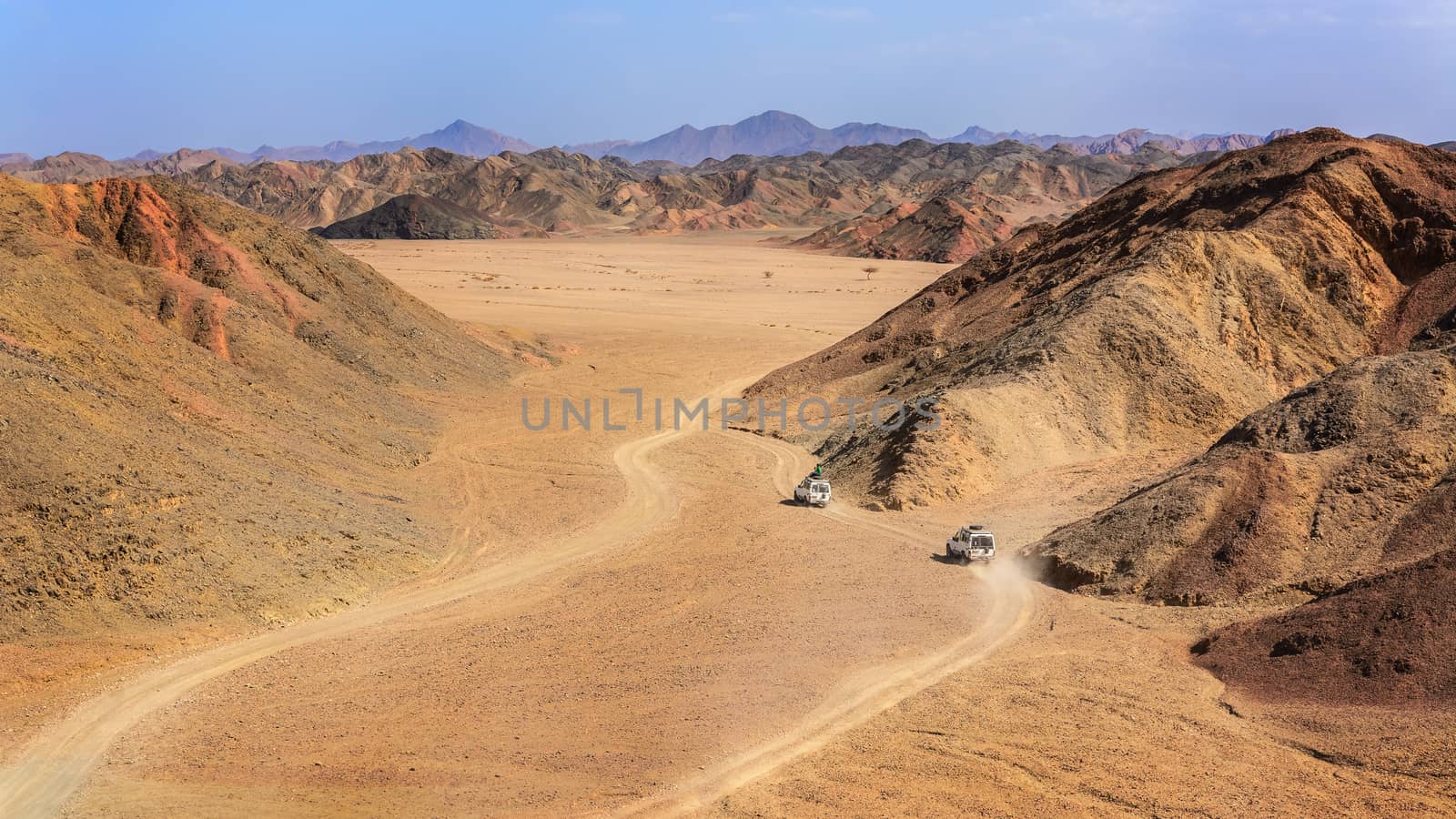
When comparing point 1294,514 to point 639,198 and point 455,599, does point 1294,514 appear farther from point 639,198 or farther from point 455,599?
point 639,198

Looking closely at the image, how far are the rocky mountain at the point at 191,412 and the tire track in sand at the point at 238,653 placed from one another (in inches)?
38.2

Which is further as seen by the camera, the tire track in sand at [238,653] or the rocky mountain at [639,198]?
the rocky mountain at [639,198]

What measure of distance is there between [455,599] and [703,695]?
7.41 meters

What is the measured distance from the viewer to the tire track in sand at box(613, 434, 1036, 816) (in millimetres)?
14047

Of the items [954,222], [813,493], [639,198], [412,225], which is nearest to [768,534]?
[813,493]

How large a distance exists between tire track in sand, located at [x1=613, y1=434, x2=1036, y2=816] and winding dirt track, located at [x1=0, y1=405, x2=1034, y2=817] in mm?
17

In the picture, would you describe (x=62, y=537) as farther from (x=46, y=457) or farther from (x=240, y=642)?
(x=240, y=642)

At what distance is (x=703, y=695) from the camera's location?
1689cm

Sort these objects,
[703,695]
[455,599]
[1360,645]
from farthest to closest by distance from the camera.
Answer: [455,599]
[703,695]
[1360,645]

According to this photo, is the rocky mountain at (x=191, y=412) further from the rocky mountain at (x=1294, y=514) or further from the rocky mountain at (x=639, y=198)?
the rocky mountain at (x=639, y=198)

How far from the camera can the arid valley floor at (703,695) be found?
13961mm

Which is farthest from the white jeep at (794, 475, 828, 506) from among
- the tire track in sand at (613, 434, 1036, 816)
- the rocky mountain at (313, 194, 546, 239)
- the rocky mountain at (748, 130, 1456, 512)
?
the rocky mountain at (313, 194, 546, 239)

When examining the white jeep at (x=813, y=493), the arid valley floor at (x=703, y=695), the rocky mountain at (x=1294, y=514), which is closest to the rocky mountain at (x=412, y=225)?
the arid valley floor at (x=703, y=695)

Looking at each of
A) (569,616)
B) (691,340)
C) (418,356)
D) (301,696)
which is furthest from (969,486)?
(691,340)
